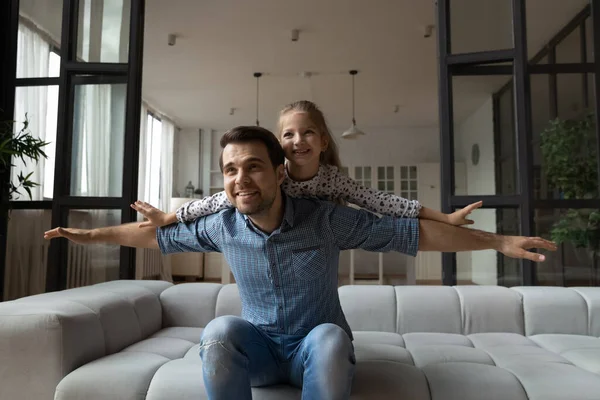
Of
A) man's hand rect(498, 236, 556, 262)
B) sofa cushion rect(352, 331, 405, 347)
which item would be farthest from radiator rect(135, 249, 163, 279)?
man's hand rect(498, 236, 556, 262)

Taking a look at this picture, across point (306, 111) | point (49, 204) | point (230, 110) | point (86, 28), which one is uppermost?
point (230, 110)

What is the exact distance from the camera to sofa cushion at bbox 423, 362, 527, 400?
1482 mm

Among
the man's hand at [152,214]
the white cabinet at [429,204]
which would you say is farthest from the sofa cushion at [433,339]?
the white cabinet at [429,204]

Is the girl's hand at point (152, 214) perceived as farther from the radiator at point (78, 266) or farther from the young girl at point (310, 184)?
the radiator at point (78, 266)

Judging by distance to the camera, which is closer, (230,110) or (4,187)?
(4,187)

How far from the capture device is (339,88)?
278 inches

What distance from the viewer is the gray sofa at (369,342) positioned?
4.99 ft

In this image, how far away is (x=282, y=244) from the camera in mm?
1604

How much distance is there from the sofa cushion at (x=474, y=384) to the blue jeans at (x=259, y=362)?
34 centimetres

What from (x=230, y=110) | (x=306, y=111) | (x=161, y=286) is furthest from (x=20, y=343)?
(x=230, y=110)

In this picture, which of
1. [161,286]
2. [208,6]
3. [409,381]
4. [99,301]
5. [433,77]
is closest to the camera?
[409,381]

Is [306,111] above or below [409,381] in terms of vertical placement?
above

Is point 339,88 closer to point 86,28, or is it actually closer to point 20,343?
point 86,28

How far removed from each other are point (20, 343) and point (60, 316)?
155 mm
